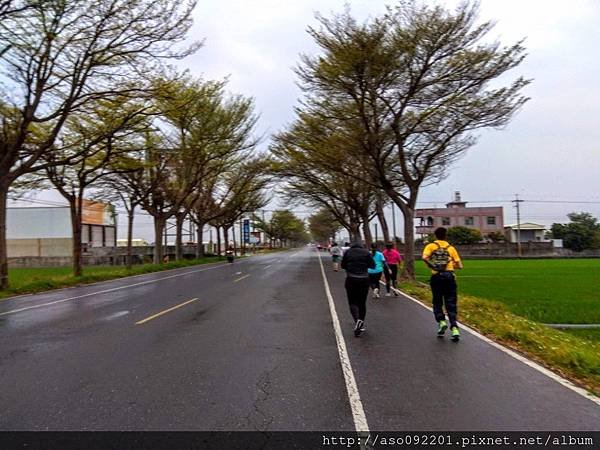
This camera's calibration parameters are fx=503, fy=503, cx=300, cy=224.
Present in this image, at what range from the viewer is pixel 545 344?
7.90m

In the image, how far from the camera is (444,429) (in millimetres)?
4391

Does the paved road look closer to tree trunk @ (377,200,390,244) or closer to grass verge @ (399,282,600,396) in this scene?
grass verge @ (399,282,600,396)

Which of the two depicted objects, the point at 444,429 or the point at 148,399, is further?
the point at 148,399

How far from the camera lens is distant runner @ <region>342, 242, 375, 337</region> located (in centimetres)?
892

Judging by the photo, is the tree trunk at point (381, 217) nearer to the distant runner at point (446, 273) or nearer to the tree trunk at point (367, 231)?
the tree trunk at point (367, 231)

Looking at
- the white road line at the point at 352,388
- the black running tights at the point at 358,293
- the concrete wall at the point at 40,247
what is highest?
the concrete wall at the point at 40,247

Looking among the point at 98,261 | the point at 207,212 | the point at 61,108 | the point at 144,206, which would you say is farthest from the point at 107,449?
the point at 98,261

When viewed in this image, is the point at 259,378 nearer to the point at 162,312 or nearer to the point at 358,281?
the point at 358,281

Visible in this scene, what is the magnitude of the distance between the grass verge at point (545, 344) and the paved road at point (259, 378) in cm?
49

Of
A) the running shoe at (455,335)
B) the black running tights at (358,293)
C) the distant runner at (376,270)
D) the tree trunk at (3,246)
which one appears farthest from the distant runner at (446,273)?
the tree trunk at (3,246)

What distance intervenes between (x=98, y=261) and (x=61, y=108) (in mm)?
35208

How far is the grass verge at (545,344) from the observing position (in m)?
6.44

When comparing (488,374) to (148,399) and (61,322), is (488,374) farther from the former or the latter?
(61,322)

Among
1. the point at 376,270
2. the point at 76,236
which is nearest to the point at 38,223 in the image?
the point at 76,236
